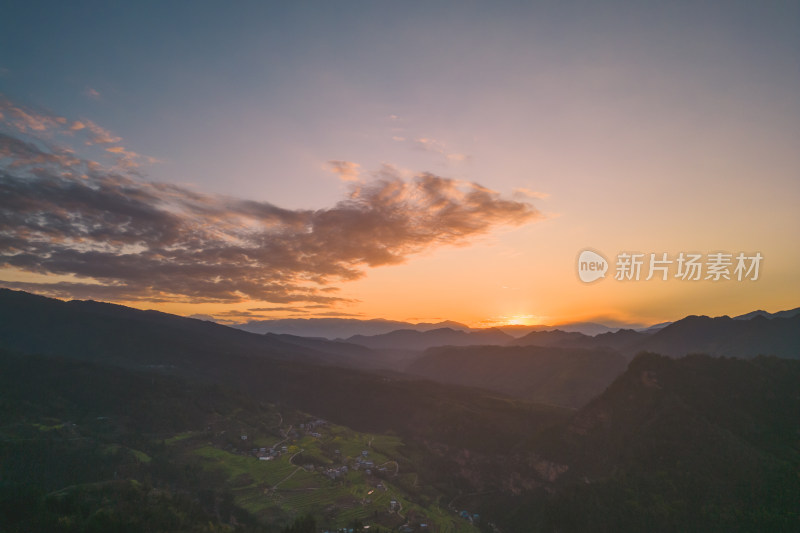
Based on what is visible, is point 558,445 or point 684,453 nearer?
point 684,453

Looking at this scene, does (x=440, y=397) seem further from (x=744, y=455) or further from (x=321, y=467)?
(x=744, y=455)

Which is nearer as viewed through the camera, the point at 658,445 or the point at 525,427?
the point at 658,445

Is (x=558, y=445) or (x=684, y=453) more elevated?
(x=684, y=453)

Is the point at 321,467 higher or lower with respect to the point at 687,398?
lower

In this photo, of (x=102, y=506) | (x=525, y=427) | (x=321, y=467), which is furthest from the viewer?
(x=525, y=427)

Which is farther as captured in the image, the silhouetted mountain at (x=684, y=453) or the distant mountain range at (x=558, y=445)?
the distant mountain range at (x=558, y=445)

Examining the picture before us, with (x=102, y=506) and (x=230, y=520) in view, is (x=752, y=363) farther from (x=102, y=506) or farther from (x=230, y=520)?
(x=102, y=506)

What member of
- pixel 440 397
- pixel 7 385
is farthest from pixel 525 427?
pixel 7 385

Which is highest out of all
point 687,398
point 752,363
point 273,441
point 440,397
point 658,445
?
point 752,363

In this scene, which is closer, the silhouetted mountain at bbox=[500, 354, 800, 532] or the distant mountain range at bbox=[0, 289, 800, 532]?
the silhouetted mountain at bbox=[500, 354, 800, 532]

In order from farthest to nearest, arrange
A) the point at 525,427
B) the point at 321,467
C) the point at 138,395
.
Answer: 1. the point at 138,395
2. the point at 525,427
3. the point at 321,467
